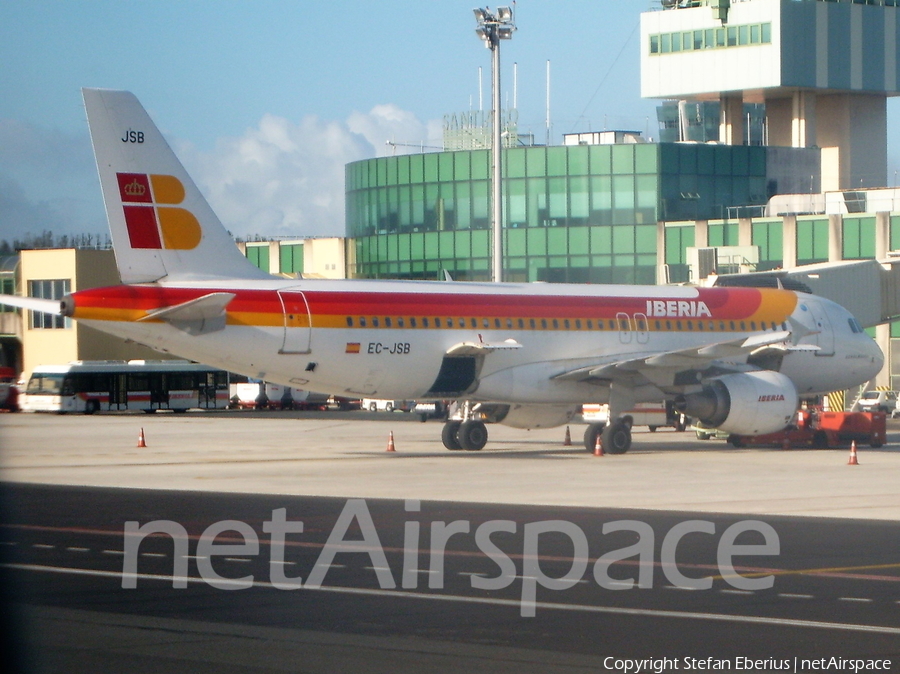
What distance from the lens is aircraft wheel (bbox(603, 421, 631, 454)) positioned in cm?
3334

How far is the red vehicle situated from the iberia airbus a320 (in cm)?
148

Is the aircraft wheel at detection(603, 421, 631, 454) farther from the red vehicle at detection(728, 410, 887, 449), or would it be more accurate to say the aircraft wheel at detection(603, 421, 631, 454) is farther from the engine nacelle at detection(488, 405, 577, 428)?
the red vehicle at detection(728, 410, 887, 449)

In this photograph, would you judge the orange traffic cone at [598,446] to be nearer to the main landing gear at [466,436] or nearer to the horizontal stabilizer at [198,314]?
the main landing gear at [466,436]

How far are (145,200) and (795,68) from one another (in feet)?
230

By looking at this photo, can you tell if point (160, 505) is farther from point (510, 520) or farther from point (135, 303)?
point (135, 303)

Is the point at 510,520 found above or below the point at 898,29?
below

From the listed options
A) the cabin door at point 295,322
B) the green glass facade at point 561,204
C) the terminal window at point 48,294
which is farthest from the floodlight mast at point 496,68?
the terminal window at point 48,294

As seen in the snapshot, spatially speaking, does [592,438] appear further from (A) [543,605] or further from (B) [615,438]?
(A) [543,605]

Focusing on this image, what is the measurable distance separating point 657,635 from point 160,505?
11694 millimetres

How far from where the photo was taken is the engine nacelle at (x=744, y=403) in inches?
1310

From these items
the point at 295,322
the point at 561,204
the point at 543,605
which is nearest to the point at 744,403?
the point at 295,322

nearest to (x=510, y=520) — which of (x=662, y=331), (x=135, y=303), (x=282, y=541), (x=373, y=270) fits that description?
(x=282, y=541)

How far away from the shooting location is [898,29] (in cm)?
9612

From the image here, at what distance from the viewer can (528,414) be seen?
35594mm
